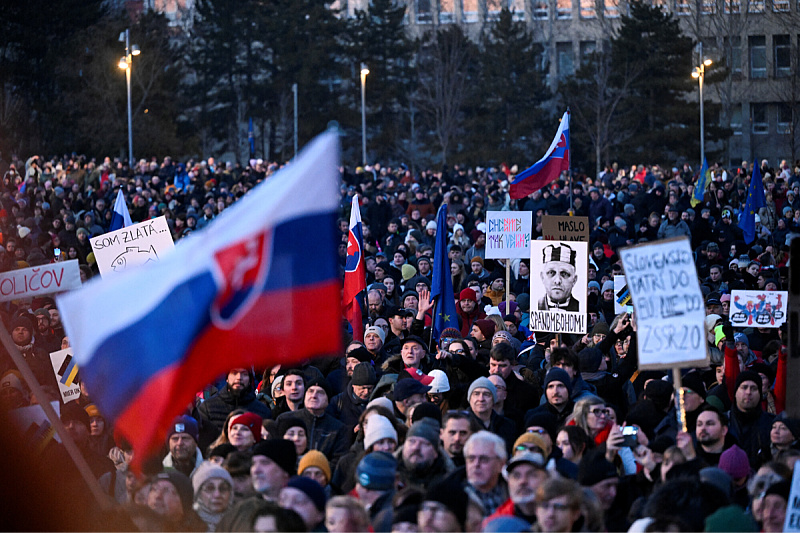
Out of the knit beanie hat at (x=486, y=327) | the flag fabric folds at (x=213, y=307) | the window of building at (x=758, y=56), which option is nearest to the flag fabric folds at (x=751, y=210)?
the knit beanie hat at (x=486, y=327)

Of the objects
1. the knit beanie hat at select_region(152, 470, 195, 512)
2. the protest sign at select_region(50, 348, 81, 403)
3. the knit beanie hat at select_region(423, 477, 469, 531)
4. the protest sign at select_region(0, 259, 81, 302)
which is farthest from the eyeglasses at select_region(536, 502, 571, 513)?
the protest sign at select_region(50, 348, 81, 403)

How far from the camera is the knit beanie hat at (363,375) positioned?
8875 mm

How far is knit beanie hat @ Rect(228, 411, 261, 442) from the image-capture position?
7410mm

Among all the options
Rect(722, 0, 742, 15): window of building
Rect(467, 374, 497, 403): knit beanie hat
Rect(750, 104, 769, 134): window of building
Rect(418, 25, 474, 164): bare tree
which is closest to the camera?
Rect(467, 374, 497, 403): knit beanie hat

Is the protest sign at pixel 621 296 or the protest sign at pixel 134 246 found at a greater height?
the protest sign at pixel 134 246

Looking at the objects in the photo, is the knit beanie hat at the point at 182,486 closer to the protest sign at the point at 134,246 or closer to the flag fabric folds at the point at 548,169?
the protest sign at the point at 134,246

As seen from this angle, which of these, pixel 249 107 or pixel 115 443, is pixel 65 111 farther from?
pixel 115 443

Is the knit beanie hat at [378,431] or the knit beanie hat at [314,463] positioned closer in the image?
the knit beanie hat at [314,463]

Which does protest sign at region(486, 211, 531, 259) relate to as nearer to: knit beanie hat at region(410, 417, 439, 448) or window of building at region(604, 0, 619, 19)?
knit beanie hat at region(410, 417, 439, 448)

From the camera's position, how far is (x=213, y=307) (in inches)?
193

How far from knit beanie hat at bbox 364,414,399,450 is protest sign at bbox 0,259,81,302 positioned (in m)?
2.69

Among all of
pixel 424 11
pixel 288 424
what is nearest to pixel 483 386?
pixel 288 424

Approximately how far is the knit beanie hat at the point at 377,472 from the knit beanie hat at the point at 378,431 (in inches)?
26.6

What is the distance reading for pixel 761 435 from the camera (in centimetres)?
765
